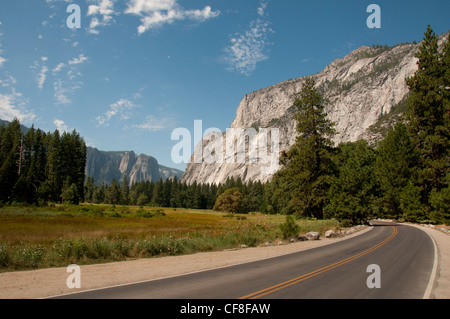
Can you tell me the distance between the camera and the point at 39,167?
81062 mm

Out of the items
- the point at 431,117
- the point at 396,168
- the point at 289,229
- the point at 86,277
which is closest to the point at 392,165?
the point at 396,168

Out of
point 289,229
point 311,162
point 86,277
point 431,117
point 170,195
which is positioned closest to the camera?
point 86,277

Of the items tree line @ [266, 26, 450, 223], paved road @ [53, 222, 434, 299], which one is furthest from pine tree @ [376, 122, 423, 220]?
paved road @ [53, 222, 434, 299]

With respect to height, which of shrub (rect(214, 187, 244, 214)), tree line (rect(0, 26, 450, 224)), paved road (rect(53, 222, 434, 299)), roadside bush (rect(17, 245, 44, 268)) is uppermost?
tree line (rect(0, 26, 450, 224))

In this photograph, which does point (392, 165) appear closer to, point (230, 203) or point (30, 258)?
point (30, 258)

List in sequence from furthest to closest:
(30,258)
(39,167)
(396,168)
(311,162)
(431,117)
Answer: (39,167)
(396,168)
(431,117)
(311,162)
(30,258)

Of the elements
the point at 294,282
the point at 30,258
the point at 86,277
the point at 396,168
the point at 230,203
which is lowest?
the point at 230,203

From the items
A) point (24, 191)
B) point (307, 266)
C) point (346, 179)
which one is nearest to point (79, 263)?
point (307, 266)

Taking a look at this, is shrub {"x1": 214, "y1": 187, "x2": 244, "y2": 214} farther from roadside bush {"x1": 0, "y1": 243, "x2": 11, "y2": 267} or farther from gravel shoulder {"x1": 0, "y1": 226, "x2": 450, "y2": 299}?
roadside bush {"x1": 0, "y1": 243, "x2": 11, "y2": 267}

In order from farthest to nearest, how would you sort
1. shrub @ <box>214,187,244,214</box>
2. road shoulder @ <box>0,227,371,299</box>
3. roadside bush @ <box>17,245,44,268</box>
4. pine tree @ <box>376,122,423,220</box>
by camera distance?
shrub @ <box>214,187,244,214</box>
pine tree @ <box>376,122,423,220</box>
roadside bush @ <box>17,245,44,268</box>
road shoulder @ <box>0,227,371,299</box>

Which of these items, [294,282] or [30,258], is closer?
[294,282]

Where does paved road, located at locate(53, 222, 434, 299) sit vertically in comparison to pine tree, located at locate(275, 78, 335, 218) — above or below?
below

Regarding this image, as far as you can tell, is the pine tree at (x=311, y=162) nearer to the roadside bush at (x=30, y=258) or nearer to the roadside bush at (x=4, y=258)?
the roadside bush at (x=30, y=258)

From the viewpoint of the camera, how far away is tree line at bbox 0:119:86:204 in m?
67.4
